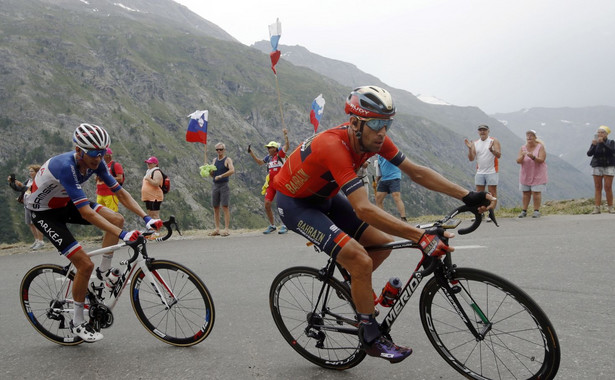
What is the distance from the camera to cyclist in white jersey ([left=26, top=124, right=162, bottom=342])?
4156 millimetres

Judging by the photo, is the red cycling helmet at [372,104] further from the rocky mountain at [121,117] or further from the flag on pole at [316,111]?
the rocky mountain at [121,117]

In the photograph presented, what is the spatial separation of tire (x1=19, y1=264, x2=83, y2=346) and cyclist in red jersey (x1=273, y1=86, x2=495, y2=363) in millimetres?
2699

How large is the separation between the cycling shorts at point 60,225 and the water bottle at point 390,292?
297 cm

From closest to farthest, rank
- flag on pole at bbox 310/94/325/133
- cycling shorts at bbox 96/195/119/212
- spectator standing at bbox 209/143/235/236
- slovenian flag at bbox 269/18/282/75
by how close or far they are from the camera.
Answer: cycling shorts at bbox 96/195/119/212 → spectator standing at bbox 209/143/235/236 → slovenian flag at bbox 269/18/282/75 → flag on pole at bbox 310/94/325/133

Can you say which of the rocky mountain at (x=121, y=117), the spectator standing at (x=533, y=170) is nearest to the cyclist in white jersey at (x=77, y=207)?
the spectator standing at (x=533, y=170)

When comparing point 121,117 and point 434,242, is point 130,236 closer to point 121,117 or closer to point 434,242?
point 434,242

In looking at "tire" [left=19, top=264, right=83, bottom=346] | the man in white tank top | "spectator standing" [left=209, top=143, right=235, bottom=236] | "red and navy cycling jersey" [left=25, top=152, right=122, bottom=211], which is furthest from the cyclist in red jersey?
"spectator standing" [left=209, top=143, right=235, bottom=236]

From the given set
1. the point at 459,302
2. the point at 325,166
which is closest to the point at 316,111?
the point at 325,166

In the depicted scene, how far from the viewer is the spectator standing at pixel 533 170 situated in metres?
10.6

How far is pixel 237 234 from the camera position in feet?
37.2

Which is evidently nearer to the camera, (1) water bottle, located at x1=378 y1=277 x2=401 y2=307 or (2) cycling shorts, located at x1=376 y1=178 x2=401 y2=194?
(1) water bottle, located at x1=378 y1=277 x2=401 y2=307

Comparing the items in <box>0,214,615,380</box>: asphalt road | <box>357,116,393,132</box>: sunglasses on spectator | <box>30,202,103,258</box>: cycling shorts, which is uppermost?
<box>357,116,393,132</box>: sunglasses on spectator

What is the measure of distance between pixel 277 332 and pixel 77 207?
2321 millimetres

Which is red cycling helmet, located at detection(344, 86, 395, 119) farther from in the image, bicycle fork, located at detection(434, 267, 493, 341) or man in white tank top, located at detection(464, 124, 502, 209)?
man in white tank top, located at detection(464, 124, 502, 209)
